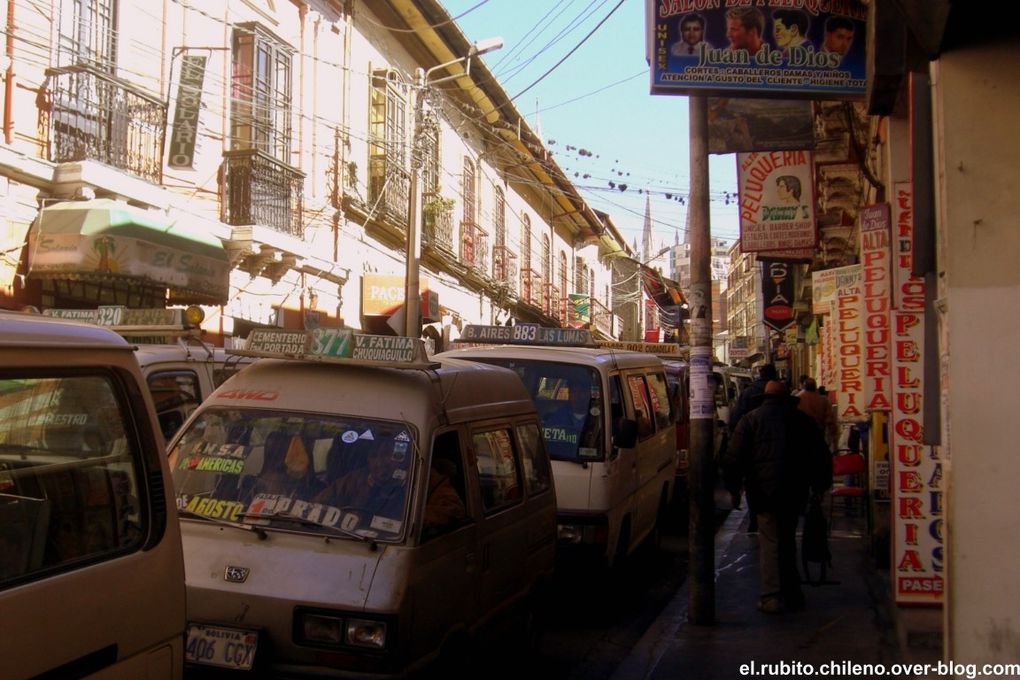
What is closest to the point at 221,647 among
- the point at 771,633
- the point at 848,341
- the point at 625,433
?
the point at 771,633

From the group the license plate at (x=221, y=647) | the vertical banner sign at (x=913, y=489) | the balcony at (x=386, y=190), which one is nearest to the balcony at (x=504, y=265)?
the balcony at (x=386, y=190)

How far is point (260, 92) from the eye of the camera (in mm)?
17172

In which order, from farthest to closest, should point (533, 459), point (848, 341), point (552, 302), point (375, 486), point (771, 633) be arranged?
1. point (552, 302)
2. point (848, 341)
3. point (771, 633)
4. point (533, 459)
5. point (375, 486)

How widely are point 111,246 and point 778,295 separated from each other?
15358mm

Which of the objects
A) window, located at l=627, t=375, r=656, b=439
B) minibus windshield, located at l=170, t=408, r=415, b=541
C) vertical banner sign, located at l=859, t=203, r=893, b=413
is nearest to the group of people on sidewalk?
vertical banner sign, located at l=859, t=203, r=893, b=413

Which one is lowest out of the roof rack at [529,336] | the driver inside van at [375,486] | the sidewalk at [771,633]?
the sidewalk at [771,633]

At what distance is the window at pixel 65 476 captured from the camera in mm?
2973

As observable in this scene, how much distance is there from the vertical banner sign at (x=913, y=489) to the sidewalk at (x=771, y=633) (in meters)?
0.45

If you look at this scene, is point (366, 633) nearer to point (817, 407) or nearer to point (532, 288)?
point (817, 407)

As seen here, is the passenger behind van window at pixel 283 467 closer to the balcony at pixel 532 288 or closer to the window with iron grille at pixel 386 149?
the window with iron grille at pixel 386 149

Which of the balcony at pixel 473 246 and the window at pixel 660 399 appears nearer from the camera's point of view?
the window at pixel 660 399

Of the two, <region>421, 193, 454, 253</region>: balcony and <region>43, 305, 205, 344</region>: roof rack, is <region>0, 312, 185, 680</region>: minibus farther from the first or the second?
<region>421, 193, 454, 253</region>: balcony

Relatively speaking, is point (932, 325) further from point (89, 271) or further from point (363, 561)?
point (89, 271)

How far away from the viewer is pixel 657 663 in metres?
6.88
